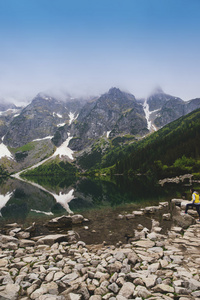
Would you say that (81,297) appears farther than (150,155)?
No

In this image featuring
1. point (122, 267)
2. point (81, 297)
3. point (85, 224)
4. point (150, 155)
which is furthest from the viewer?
point (150, 155)

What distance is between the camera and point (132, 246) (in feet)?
45.6

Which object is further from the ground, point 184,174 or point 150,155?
point 150,155

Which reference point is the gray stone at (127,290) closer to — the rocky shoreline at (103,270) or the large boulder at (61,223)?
the rocky shoreline at (103,270)

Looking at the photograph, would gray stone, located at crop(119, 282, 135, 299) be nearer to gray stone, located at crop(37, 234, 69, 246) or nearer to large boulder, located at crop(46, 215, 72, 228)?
gray stone, located at crop(37, 234, 69, 246)

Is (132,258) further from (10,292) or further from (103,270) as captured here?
(10,292)

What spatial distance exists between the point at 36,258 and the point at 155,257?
27.8 ft

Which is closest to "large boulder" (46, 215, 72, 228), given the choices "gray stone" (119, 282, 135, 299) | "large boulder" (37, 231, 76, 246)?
"large boulder" (37, 231, 76, 246)

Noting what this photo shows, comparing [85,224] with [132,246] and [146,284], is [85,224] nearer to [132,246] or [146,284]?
[132,246]

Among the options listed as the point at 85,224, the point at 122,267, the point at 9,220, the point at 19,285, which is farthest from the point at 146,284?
the point at 9,220

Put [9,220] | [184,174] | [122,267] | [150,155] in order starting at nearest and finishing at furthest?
[122,267] → [9,220] → [184,174] → [150,155]

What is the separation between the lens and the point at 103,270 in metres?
9.91

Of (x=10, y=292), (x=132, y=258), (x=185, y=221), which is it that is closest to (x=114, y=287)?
(x=132, y=258)

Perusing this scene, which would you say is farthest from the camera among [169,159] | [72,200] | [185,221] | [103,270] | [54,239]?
[169,159]
